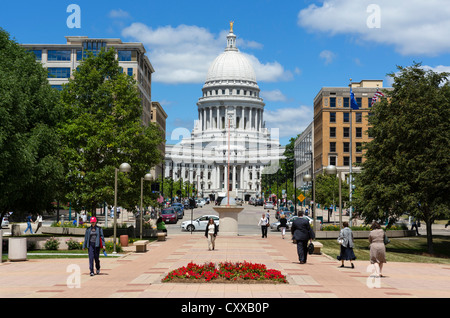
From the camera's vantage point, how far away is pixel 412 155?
3909cm

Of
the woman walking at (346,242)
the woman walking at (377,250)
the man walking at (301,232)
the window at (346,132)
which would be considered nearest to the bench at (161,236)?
the man walking at (301,232)

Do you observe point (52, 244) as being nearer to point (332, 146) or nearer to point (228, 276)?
point (228, 276)

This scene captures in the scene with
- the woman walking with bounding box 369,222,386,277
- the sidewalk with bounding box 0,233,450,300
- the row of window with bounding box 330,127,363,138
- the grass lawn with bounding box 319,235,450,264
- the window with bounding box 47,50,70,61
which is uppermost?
the window with bounding box 47,50,70,61

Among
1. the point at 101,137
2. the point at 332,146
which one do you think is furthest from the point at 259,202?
the point at 101,137

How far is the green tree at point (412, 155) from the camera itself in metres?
37.8

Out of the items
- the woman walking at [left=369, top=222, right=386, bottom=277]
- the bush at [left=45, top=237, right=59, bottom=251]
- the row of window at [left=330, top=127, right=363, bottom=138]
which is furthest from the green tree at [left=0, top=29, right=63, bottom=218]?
the row of window at [left=330, top=127, right=363, bottom=138]

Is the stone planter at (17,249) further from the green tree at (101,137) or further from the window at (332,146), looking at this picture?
the window at (332,146)

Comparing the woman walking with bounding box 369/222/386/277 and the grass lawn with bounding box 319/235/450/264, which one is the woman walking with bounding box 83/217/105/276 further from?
the grass lawn with bounding box 319/235/450/264

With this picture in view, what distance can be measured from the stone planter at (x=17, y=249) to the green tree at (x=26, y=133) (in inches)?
178

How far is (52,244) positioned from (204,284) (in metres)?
16.9

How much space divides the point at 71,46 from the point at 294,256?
85.7 meters

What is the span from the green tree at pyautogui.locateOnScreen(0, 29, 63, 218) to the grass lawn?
52.9ft

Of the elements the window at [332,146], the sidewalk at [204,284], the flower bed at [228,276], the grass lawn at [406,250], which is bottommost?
the grass lawn at [406,250]

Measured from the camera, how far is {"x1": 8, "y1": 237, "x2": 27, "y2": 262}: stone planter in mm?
26922
